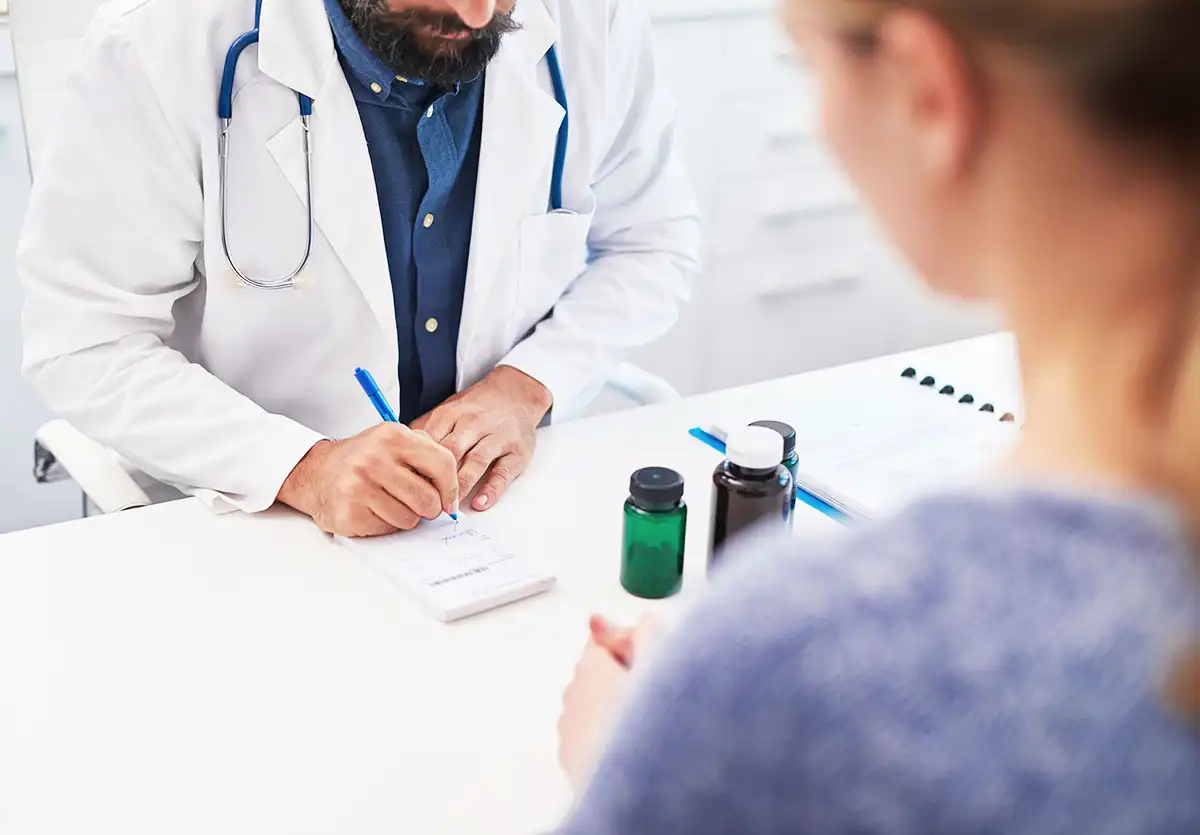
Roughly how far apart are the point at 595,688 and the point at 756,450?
0.29m

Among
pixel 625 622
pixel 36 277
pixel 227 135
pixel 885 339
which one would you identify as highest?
pixel 227 135

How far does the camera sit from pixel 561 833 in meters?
0.50

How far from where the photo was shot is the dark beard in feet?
4.34

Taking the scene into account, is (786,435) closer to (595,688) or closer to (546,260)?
(595,688)

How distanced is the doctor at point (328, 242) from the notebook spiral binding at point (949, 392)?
379 millimetres

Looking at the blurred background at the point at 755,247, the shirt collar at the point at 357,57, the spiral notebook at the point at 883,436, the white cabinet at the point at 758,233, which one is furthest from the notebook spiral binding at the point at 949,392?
the white cabinet at the point at 758,233

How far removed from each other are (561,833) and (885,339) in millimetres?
2776

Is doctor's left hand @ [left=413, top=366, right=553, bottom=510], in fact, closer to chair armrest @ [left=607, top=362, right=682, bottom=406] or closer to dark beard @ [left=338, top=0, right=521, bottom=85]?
chair armrest @ [left=607, top=362, right=682, bottom=406]

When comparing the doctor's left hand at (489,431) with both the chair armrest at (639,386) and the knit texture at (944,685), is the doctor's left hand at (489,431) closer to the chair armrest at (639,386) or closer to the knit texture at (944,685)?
the chair armrest at (639,386)

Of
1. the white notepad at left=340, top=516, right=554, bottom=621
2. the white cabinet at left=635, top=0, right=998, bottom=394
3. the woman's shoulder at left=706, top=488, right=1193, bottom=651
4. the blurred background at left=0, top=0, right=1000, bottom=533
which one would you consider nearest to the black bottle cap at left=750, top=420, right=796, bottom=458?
the white notepad at left=340, top=516, right=554, bottom=621

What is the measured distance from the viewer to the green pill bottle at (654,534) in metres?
1.06

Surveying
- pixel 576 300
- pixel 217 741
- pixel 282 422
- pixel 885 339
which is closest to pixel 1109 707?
pixel 217 741

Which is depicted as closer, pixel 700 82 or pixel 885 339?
pixel 700 82

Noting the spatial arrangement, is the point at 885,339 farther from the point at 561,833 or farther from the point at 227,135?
the point at 561,833
